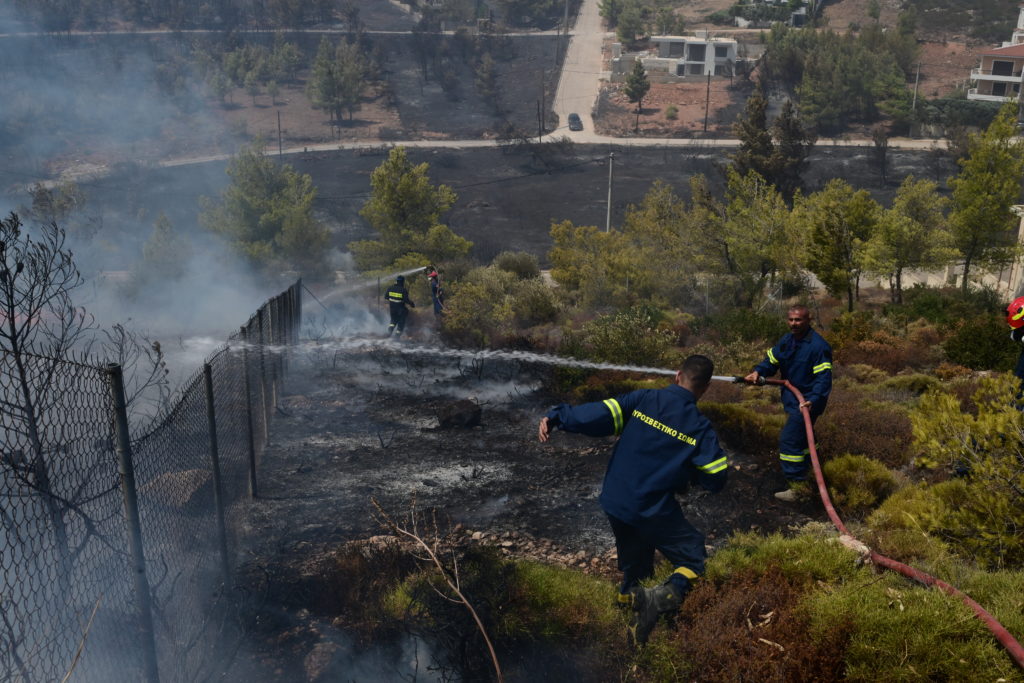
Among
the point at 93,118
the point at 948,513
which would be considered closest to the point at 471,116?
the point at 93,118

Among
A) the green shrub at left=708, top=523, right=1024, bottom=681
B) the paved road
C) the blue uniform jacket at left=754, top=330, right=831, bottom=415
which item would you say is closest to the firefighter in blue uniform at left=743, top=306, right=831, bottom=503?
the blue uniform jacket at left=754, top=330, right=831, bottom=415

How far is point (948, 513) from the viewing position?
4949mm

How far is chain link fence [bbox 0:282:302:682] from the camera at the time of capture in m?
3.59

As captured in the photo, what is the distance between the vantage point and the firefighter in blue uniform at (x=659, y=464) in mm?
4453

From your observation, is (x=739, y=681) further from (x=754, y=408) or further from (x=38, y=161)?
(x=38, y=161)

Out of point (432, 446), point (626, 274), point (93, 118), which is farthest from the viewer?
point (93, 118)

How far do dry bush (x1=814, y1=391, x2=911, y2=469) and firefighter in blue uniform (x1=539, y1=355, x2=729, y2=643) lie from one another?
3.37 m

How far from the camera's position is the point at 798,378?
6.73 m

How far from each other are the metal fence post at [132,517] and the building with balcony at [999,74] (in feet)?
230

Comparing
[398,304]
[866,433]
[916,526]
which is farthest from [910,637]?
[398,304]

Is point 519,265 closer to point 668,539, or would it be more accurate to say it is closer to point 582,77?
point 668,539

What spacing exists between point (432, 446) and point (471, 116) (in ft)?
206

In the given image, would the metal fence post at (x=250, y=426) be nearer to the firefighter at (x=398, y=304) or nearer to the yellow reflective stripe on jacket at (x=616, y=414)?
the yellow reflective stripe on jacket at (x=616, y=414)

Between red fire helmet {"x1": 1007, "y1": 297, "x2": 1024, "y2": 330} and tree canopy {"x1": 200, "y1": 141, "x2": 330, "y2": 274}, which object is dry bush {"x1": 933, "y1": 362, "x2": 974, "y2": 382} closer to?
red fire helmet {"x1": 1007, "y1": 297, "x2": 1024, "y2": 330}
